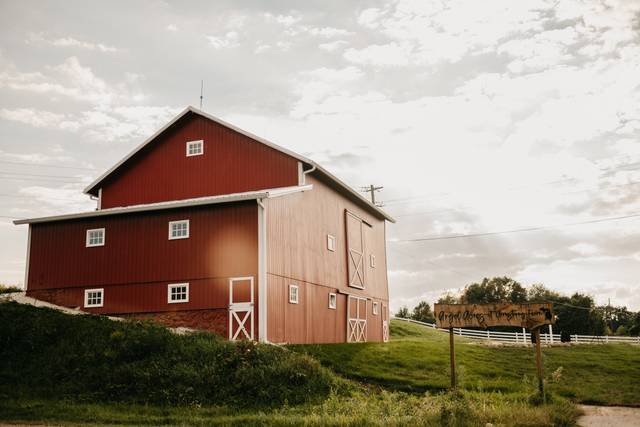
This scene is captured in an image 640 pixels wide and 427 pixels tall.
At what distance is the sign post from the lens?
16.5m

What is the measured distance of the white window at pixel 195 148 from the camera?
30469 mm

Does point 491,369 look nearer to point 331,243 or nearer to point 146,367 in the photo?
point 331,243

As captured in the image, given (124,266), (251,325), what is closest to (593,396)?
(251,325)

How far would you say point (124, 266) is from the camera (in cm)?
2694

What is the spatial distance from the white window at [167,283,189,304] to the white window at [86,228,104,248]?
4.20 m

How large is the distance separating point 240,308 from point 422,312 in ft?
198

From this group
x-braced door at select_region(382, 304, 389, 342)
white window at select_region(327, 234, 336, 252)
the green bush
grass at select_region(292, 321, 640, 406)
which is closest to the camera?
the green bush

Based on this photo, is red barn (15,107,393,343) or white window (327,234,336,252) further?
white window (327,234,336,252)

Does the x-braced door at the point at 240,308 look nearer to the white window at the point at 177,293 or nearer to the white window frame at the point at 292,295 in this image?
the white window at the point at 177,293

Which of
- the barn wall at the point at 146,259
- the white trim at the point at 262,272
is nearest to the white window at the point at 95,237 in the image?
the barn wall at the point at 146,259

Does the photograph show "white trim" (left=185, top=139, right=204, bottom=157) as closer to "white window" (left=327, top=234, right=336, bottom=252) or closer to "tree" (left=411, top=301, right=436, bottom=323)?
"white window" (left=327, top=234, right=336, bottom=252)

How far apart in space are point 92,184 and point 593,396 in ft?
80.6

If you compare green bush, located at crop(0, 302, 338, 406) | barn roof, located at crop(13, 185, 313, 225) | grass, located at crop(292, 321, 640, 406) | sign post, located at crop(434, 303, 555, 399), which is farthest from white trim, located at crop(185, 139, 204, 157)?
sign post, located at crop(434, 303, 555, 399)

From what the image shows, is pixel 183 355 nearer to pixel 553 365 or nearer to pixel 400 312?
pixel 553 365
